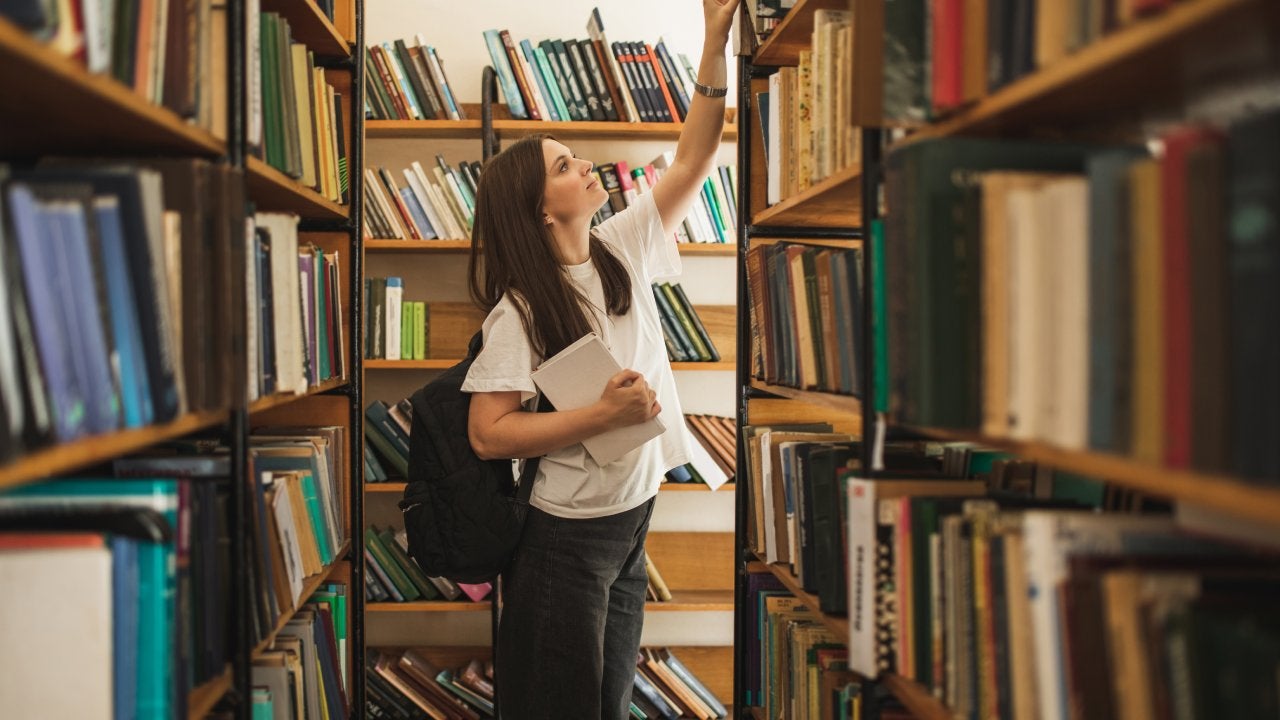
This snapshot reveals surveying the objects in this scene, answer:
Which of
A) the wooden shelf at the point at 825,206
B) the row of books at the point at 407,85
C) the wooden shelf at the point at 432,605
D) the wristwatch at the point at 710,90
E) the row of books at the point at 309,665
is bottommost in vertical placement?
the wooden shelf at the point at 432,605

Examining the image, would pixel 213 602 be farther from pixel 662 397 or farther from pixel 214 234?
pixel 662 397

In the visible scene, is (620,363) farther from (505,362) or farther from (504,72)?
(504,72)

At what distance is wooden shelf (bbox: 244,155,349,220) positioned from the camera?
4.55 ft

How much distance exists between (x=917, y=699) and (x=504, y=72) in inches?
92.6

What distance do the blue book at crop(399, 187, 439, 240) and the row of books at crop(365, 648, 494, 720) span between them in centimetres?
135

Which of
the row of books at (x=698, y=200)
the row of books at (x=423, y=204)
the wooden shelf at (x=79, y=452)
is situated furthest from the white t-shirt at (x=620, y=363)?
the row of books at (x=423, y=204)

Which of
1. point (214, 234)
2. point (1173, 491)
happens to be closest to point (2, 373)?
point (214, 234)

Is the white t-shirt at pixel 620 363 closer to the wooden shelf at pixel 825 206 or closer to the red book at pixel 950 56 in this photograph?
the wooden shelf at pixel 825 206

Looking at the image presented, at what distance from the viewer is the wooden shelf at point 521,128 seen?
9.55ft

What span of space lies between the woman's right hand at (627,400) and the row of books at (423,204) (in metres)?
1.40

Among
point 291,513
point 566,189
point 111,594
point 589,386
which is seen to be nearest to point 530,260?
point 566,189

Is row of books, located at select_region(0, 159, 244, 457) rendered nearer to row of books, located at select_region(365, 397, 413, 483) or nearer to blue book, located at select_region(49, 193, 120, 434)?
blue book, located at select_region(49, 193, 120, 434)

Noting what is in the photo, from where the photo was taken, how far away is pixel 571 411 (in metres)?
1.69

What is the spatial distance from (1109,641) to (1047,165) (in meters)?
0.48
